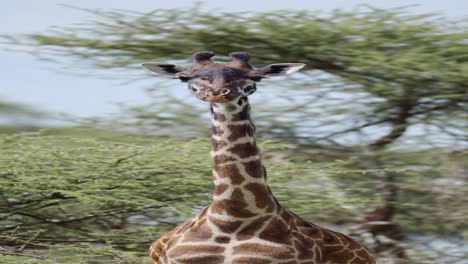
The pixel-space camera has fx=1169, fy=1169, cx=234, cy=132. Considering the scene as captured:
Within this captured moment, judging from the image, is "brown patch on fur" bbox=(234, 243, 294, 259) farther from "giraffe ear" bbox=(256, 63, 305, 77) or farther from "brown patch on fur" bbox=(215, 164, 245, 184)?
"giraffe ear" bbox=(256, 63, 305, 77)

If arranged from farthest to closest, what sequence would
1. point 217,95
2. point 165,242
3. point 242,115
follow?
point 165,242 → point 242,115 → point 217,95

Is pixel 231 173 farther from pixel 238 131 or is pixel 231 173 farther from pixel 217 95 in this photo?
pixel 217 95

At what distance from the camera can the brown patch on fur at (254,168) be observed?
285 centimetres

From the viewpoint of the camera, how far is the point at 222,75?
2.72 meters

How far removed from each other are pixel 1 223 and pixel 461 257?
2.09 metres

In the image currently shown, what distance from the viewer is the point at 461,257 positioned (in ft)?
17.6

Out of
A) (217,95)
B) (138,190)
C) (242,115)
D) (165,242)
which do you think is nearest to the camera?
(217,95)

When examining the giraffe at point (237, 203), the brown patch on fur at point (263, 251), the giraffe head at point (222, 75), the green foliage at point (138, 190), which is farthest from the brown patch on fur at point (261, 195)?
the green foliage at point (138, 190)

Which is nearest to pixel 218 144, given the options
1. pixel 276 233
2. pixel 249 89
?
pixel 249 89

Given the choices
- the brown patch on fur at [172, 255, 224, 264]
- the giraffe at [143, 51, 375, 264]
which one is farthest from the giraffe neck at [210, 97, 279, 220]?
the brown patch on fur at [172, 255, 224, 264]

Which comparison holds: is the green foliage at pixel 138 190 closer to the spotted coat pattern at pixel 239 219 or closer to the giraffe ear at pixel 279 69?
the spotted coat pattern at pixel 239 219

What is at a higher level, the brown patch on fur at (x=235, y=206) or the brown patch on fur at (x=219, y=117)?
the brown patch on fur at (x=219, y=117)

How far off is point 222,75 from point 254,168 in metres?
0.27

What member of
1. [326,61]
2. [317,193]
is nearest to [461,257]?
[317,193]
